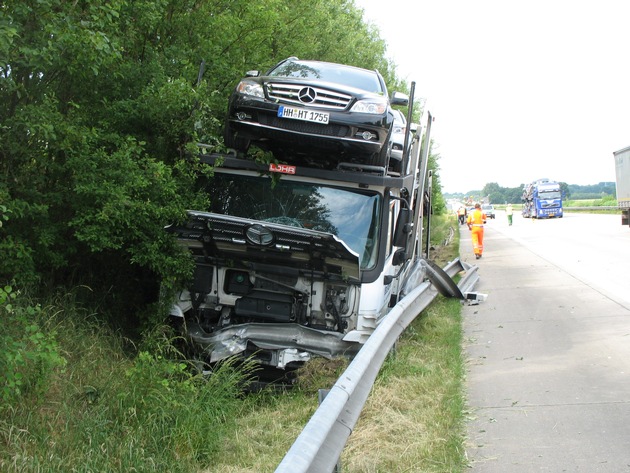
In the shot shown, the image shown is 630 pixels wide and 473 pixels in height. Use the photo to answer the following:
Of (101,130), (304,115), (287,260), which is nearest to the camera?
(287,260)

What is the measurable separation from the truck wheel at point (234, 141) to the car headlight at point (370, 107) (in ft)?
4.19

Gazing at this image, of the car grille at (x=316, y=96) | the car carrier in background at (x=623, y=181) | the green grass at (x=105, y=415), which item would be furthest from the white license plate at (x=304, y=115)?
the car carrier in background at (x=623, y=181)

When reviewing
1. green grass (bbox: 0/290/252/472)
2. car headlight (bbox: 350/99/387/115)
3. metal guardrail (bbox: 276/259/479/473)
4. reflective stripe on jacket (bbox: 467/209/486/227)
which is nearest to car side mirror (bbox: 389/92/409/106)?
car headlight (bbox: 350/99/387/115)

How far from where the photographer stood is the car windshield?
871 cm

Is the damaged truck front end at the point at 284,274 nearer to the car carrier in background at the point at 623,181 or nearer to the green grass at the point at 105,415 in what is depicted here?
the green grass at the point at 105,415

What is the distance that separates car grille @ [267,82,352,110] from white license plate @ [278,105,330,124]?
120 millimetres

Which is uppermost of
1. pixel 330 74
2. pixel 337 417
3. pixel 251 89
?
pixel 330 74

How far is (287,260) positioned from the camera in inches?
265

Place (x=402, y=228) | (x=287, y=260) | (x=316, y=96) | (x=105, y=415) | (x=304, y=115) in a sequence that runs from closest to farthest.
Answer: (x=105, y=415) < (x=287, y=260) < (x=304, y=115) < (x=316, y=96) < (x=402, y=228)

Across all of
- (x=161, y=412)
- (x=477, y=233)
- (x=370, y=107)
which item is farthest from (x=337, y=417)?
(x=477, y=233)

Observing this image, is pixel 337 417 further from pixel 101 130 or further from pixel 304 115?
pixel 101 130

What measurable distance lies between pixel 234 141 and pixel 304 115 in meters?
0.95

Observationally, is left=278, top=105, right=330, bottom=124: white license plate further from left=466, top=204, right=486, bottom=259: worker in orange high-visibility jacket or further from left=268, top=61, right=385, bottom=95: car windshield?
left=466, top=204, right=486, bottom=259: worker in orange high-visibility jacket

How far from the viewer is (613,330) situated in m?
8.71
